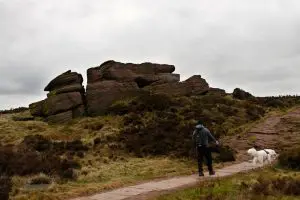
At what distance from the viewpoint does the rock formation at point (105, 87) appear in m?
39.2

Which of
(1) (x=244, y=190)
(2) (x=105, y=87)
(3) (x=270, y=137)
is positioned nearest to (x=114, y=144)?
(3) (x=270, y=137)

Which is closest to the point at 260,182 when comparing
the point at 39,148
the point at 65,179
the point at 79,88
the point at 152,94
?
the point at 65,179

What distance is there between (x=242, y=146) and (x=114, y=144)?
762cm

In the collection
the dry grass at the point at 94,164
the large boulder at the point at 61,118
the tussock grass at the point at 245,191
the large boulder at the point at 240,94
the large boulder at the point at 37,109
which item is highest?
the large boulder at the point at 240,94

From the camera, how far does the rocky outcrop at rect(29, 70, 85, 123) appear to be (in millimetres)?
38750

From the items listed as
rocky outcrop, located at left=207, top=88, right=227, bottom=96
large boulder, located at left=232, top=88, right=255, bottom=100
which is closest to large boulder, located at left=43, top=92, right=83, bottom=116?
rocky outcrop, located at left=207, top=88, right=227, bottom=96

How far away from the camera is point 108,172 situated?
66.0ft

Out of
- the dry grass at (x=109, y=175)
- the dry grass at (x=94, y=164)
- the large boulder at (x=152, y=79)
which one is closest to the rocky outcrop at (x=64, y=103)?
the dry grass at (x=94, y=164)

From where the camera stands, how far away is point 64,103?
39.2 metres

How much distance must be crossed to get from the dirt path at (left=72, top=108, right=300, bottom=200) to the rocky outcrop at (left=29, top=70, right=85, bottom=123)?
16024mm

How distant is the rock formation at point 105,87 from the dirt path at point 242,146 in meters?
11.9

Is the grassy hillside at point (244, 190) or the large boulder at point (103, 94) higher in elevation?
the large boulder at point (103, 94)

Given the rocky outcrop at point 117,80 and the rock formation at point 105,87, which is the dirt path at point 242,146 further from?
the rocky outcrop at point 117,80

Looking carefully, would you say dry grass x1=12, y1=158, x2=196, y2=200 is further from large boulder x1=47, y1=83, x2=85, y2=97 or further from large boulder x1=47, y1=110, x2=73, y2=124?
large boulder x1=47, y1=83, x2=85, y2=97
